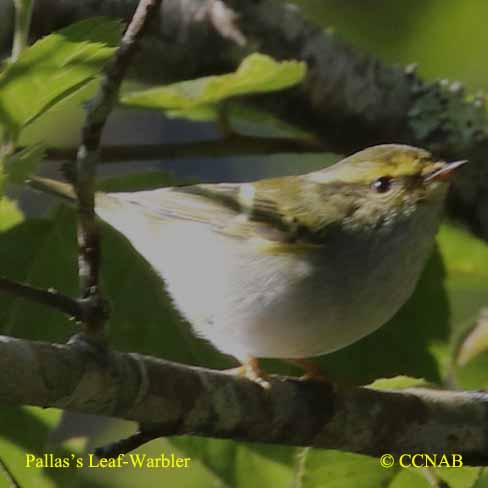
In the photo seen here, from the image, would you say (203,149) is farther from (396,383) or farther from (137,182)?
(396,383)

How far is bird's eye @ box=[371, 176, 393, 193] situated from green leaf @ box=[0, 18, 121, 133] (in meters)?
1.08

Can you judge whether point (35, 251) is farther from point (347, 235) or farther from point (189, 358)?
point (347, 235)

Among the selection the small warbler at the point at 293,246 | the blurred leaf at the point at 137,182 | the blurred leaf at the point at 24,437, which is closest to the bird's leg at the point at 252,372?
the small warbler at the point at 293,246

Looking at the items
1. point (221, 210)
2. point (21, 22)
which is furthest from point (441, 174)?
point (21, 22)

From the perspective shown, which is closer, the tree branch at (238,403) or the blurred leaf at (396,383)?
the tree branch at (238,403)

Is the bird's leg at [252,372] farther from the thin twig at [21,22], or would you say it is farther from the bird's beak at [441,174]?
the thin twig at [21,22]

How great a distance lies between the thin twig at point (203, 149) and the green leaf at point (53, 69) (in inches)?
40.8

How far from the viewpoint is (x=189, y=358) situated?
256 centimetres

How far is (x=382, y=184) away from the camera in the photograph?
261 centimetres

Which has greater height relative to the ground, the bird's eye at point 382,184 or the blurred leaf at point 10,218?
the bird's eye at point 382,184

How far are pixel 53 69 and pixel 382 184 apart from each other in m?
1.16

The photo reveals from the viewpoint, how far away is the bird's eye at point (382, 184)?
2605 mm

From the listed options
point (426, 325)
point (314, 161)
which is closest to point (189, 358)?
point (426, 325)

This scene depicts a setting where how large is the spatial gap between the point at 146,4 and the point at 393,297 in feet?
3.30
